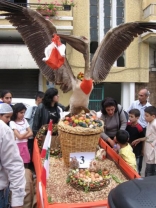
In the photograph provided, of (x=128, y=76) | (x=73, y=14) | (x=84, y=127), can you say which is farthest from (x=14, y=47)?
(x=84, y=127)

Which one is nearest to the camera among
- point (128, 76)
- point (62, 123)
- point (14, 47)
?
point (62, 123)

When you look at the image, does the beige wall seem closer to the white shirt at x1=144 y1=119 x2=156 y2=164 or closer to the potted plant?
the potted plant

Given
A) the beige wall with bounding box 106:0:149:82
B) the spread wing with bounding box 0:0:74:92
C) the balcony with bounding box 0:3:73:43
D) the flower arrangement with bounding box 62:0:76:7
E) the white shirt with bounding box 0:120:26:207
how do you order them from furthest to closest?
the beige wall with bounding box 106:0:149:82, the flower arrangement with bounding box 62:0:76:7, the balcony with bounding box 0:3:73:43, the spread wing with bounding box 0:0:74:92, the white shirt with bounding box 0:120:26:207

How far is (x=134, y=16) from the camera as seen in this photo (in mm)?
8867

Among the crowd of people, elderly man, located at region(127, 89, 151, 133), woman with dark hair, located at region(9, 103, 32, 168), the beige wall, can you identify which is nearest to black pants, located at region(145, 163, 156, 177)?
the crowd of people

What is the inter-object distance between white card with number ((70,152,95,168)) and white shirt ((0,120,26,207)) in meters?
0.82

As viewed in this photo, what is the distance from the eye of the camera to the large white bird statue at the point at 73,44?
2.94 metres

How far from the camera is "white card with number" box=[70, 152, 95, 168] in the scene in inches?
99.3

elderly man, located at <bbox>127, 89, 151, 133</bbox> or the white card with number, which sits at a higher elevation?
elderly man, located at <bbox>127, 89, 151, 133</bbox>

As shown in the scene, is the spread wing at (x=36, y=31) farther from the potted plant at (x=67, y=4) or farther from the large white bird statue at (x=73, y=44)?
the potted plant at (x=67, y=4)

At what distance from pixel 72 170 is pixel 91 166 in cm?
19

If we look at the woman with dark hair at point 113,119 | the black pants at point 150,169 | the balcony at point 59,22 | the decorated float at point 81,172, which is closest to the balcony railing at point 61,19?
the balcony at point 59,22

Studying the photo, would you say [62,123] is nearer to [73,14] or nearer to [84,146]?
[84,146]

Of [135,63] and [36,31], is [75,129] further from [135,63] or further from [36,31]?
[135,63]
